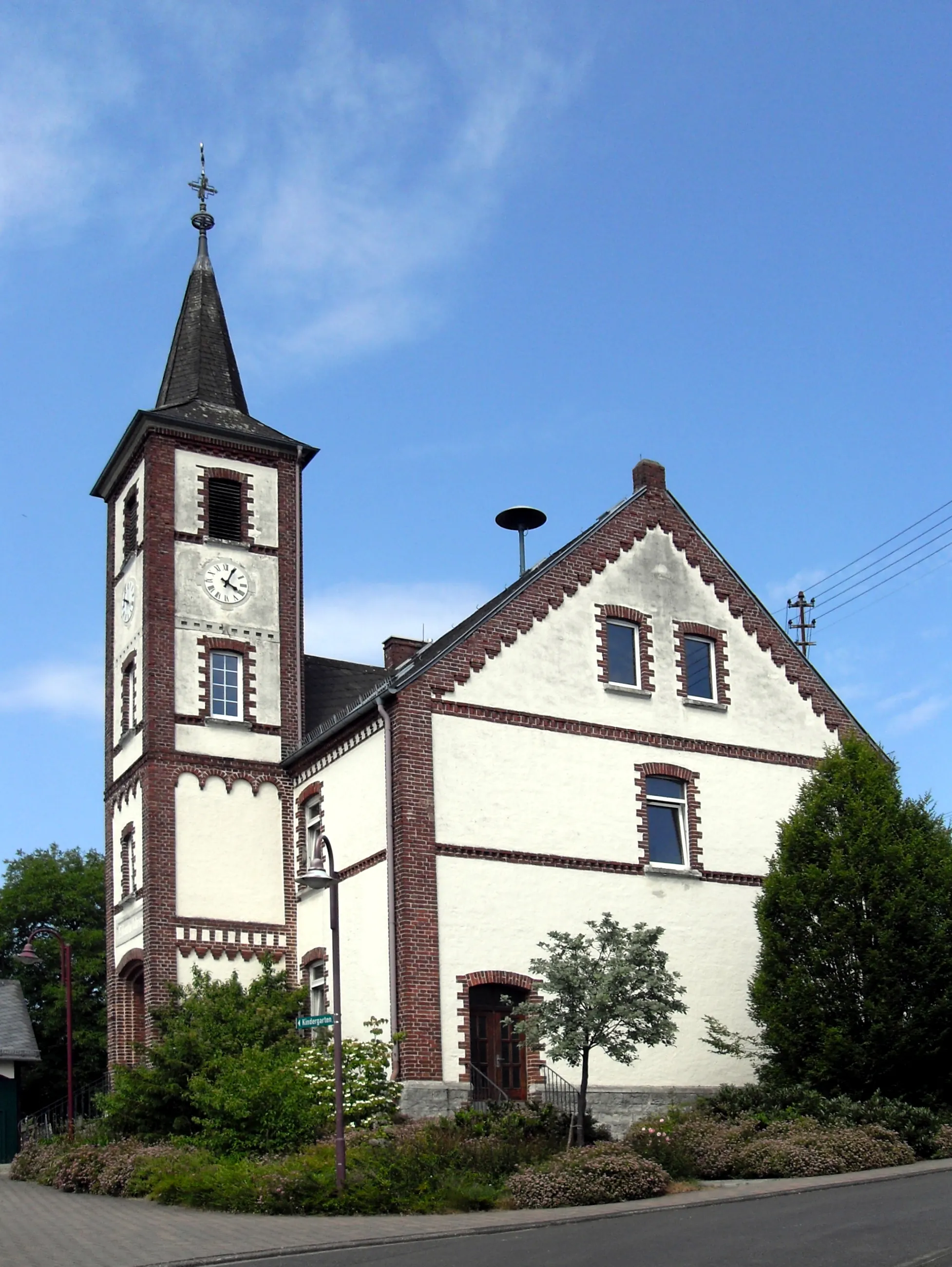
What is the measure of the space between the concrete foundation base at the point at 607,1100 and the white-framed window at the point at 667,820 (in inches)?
168

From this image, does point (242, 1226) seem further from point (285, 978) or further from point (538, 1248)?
point (285, 978)

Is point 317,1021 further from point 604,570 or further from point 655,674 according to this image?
point 604,570

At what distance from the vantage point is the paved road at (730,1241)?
13.4m

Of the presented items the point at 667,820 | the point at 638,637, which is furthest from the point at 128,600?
the point at 667,820

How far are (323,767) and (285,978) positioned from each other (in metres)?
4.17

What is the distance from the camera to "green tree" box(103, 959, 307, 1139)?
25312mm

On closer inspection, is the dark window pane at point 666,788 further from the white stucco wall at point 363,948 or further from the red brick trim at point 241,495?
the red brick trim at point 241,495

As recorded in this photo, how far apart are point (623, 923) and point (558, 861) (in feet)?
5.75

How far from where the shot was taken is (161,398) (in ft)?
117

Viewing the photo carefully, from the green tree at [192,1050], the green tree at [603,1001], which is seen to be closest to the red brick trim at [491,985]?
the green tree at [603,1001]

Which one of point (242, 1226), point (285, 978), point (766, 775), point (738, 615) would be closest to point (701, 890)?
point (766, 775)

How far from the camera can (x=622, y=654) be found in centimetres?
3023

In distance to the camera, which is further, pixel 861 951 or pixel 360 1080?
pixel 861 951

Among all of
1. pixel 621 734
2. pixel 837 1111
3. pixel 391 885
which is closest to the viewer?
pixel 837 1111
